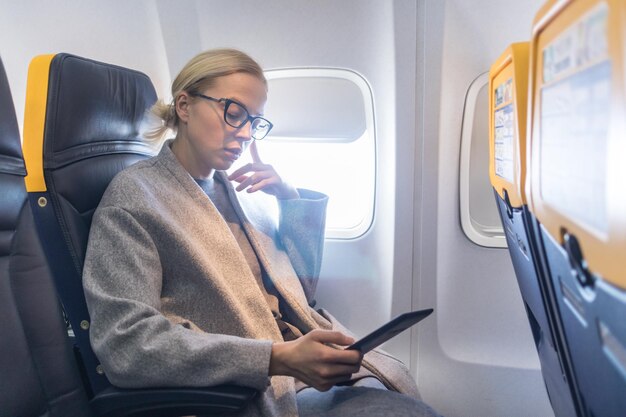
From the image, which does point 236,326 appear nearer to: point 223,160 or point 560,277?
point 223,160

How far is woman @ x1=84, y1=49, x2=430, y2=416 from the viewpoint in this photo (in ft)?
3.85

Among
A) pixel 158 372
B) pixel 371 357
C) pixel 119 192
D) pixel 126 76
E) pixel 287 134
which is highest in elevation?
pixel 126 76

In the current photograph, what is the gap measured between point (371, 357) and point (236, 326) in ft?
1.42

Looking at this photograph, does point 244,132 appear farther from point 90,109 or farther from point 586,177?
point 586,177

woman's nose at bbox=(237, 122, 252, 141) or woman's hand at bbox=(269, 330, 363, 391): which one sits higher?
woman's nose at bbox=(237, 122, 252, 141)

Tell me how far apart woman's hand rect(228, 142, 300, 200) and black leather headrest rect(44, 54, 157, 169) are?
324 millimetres

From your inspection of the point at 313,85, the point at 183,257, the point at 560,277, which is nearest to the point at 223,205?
the point at 183,257

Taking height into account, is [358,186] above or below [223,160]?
below

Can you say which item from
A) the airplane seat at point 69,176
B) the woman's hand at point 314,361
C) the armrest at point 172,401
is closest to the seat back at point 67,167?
the airplane seat at point 69,176

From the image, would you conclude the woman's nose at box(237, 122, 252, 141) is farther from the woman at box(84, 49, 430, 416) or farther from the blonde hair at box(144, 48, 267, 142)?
the blonde hair at box(144, 48, 267, 142)

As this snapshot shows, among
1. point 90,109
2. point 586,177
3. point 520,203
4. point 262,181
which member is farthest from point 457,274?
point 586,177

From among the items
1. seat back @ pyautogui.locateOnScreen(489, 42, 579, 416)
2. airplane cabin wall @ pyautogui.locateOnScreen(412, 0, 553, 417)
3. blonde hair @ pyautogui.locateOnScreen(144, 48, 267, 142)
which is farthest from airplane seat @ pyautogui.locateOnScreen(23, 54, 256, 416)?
airplane cabin wall @ pyautogui.locateOnScreen(412, 0, 553, 417)

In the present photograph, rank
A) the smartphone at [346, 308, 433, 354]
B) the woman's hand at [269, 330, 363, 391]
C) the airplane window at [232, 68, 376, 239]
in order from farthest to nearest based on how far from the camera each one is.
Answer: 1. the airplane window at [232, 68, 376, 239]
2. the woman's hand at [269, 330, 363, 391]
3. the smartphone at [346, 308, 433, 354]

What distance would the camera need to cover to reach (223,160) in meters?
1.54
